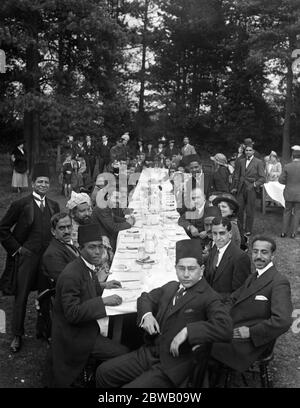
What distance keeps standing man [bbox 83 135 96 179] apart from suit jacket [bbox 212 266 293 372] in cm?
1293

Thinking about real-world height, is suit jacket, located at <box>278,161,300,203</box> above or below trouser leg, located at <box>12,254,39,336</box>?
above

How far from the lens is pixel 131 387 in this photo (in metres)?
2.99

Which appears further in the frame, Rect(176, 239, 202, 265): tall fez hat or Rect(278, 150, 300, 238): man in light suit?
Rect(278, 150, 300, 238): man in light suit

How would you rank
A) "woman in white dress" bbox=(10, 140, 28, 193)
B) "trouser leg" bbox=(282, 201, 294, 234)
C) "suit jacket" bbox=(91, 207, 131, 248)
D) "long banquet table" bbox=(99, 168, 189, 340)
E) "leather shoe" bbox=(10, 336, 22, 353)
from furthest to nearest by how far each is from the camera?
"woman in white dress" bbox=(10, 140, 28, 193) → "trouser leg" bbox=(282, 201, 294, 234) → "suit jacket" bbox=(91, 207, 131, 248) → "leather shoe" bbox=(10, 336, 22, 353) → "long banquet table" bbox=(99, 168, 189, 340)

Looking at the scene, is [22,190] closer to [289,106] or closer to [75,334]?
[75,334]

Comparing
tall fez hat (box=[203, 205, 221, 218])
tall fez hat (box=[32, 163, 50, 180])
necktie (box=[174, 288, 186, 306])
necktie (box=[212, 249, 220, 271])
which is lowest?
necktie (box=[174, 288, 186, 306])

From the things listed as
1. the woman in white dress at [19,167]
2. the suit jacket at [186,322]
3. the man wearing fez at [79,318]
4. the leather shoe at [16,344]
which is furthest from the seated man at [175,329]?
the woman in white dress at [19,167]

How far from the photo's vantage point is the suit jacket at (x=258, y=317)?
3277 mm

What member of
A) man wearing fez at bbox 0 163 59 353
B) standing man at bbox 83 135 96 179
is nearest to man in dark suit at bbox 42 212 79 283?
man wearing fez at bbox 0 163 59 353

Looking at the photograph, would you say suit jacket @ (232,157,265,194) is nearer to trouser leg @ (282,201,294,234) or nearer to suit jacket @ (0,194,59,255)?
trouser leg @ (282,201,294,234)

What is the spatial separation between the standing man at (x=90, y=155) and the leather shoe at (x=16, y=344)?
11853mm

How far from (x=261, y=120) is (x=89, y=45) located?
42.6 feet

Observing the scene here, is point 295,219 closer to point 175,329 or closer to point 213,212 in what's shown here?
point 213,212

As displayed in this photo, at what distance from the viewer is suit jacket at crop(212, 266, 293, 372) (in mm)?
3277
